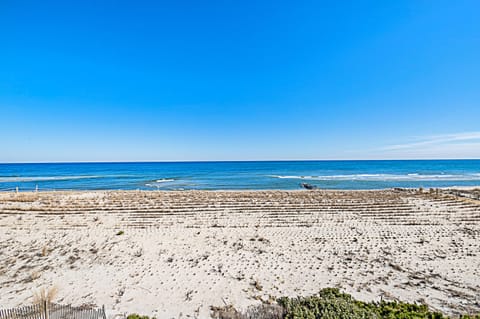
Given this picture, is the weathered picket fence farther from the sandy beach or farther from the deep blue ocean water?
the deep blue ocean water

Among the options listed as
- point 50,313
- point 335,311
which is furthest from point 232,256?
point 50,313

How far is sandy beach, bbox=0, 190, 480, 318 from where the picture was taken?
6793 mm

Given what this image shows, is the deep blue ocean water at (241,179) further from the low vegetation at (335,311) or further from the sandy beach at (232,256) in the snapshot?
the low vegetation at (335,311)

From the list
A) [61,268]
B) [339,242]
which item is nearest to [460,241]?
[339,242]

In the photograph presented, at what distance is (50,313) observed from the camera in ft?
17.8

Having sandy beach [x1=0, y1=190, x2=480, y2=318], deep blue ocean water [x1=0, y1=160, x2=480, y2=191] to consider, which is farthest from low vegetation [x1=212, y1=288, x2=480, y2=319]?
deep blue ocean water [x1=0, y1=160, x2=480, y2=191]

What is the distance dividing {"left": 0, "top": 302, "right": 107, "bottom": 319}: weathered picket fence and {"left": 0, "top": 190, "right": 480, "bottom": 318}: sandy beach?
2.24ft

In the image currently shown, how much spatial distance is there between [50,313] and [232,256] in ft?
18.7

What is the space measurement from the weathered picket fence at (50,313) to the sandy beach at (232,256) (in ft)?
2.24

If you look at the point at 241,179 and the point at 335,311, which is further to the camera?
the point at 241,179

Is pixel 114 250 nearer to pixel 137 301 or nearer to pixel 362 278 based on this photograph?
pixel 137 301

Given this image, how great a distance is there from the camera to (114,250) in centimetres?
1002

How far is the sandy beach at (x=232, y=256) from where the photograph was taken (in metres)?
6.79

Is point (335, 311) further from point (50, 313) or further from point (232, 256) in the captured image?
point (50, 313)
